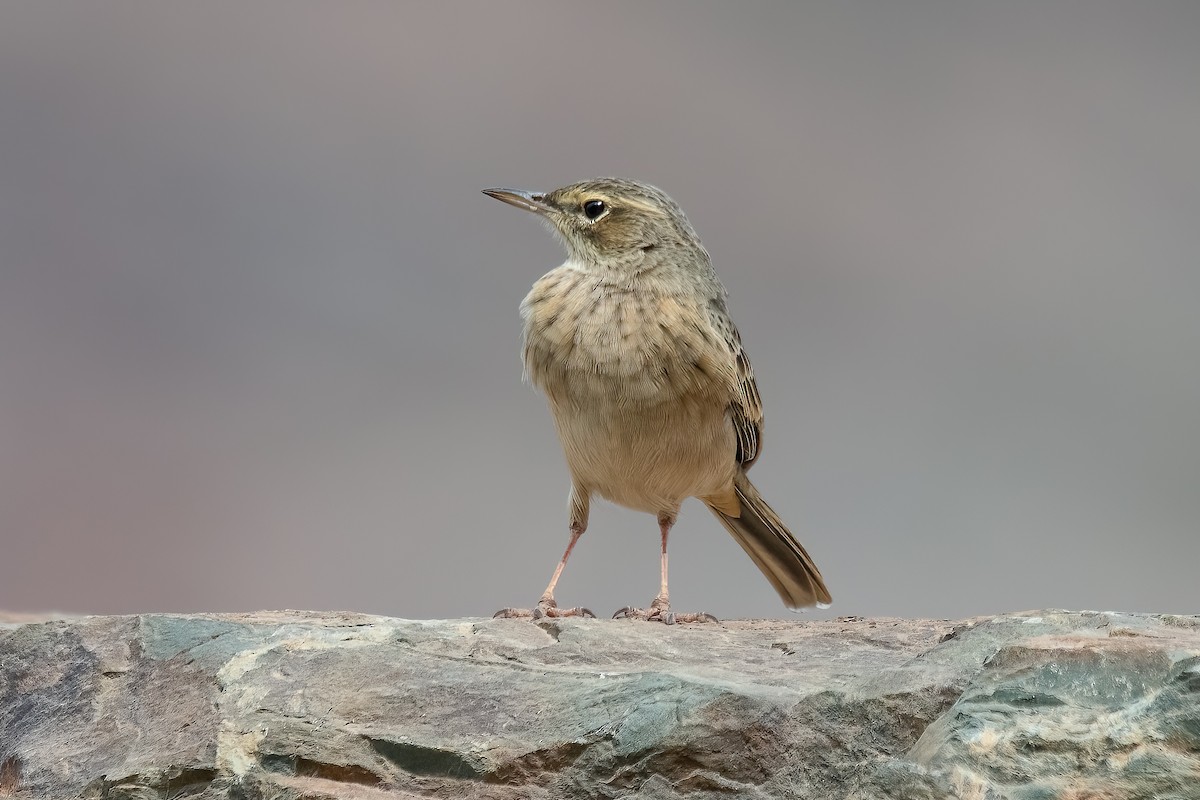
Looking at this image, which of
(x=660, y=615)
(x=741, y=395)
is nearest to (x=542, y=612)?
(x=660, y=615)

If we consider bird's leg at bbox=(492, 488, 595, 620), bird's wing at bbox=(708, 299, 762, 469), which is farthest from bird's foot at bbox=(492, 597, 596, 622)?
bird's wing at bbox=(708, 299, 762, 469)

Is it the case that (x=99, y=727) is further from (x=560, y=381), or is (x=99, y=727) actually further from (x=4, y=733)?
(x=560, y=381)

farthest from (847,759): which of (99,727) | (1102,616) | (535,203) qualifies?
(535,203)

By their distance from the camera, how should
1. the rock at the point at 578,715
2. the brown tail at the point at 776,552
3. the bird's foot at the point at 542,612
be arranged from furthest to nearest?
the brown tail at the point at 776,552 → the bird's foot at the point at 542,612 → the rock at the point at 578,715

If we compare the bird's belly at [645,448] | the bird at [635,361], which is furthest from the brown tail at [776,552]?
the bird's belly at [645,448]

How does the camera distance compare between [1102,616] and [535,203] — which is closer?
[1102,616]

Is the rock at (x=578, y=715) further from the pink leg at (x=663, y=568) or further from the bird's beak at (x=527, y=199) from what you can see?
the bird's beak at (x=527, y=199)
